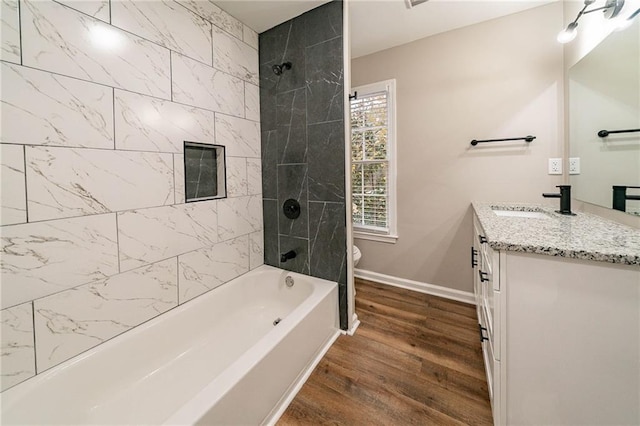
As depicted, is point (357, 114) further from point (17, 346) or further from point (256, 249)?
point (17, 346)

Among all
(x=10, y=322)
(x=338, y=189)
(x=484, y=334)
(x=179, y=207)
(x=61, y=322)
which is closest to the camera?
(x=10, y=322)

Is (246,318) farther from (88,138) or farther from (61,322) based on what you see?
(88,138)

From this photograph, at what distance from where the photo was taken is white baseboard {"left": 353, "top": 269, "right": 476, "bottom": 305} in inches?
91.0

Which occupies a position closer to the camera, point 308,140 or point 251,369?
point 251,369

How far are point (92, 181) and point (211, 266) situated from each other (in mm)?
888

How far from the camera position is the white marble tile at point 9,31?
0.95m

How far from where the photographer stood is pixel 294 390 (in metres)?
1.39

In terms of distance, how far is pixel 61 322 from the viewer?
43.8 inches

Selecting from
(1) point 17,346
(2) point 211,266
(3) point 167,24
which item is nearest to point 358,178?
(2) point 211,266

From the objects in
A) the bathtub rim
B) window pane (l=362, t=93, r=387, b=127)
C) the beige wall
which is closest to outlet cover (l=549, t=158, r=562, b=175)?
the beige wall

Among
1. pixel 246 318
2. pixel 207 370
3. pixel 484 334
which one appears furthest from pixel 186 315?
pixel 484 334

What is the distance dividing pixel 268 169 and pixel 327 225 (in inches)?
30.6

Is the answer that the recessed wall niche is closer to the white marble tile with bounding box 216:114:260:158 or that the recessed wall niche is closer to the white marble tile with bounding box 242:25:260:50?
the white marble tile with bounding box 216:114:260:158

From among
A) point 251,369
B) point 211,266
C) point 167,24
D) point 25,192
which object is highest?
point 167,24
